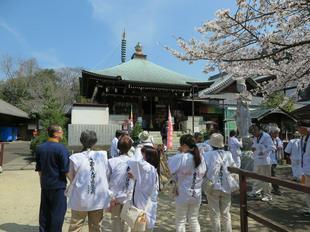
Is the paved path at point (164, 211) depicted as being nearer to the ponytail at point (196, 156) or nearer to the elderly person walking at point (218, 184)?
the elderly person walking at point (218, 184)

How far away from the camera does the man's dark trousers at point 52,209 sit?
4.46m

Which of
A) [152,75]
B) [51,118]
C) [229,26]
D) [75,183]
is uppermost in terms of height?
[152,75]

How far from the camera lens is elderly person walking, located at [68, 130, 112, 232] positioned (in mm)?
4082

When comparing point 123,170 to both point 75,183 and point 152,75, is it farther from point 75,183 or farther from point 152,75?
point 152,75

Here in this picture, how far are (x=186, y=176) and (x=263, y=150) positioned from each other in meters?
3.76

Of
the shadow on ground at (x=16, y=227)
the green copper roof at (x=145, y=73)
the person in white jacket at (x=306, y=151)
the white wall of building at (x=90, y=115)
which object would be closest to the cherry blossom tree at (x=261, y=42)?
the person in white jacket at (x=306, y=151)

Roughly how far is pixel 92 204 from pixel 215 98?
2448cm

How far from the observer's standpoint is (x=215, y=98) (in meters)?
27.8

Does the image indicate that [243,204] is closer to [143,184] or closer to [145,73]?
[143,184]

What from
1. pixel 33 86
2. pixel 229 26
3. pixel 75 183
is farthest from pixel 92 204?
pixel 33 86

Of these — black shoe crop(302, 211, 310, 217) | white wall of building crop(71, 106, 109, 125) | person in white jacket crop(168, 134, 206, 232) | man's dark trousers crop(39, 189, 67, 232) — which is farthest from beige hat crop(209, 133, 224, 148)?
white wall of building crop(71, 106, 109, 125)

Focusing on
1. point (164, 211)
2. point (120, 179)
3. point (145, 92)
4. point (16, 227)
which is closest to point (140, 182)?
point (120, 179)

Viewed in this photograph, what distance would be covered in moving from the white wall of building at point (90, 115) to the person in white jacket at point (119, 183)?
46.1 ft

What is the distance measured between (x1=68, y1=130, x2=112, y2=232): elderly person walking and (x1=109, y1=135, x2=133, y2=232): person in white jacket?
0.11 m
